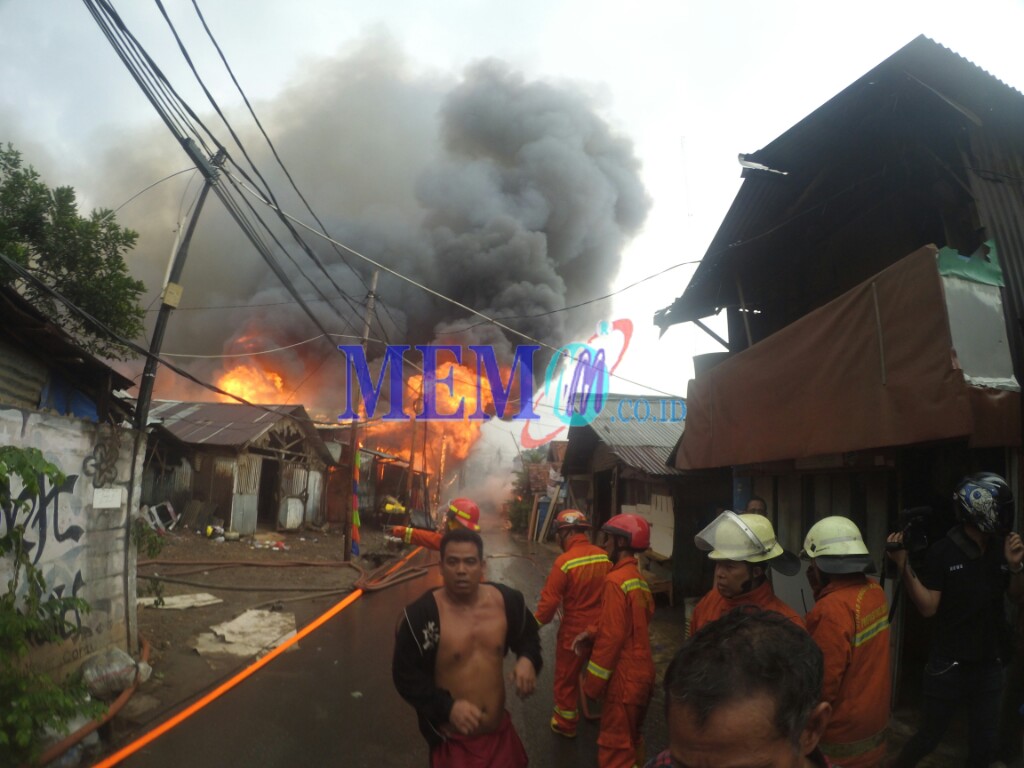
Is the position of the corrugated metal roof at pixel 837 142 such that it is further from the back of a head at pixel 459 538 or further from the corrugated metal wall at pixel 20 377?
the corrugated metal wall at pixel 20 377

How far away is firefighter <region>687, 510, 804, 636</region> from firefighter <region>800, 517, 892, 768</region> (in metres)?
0.27

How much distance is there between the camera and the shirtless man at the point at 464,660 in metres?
2.58

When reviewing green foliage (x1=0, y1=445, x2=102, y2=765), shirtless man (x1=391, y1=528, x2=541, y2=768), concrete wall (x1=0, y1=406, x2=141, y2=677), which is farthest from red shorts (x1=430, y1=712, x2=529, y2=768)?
concrete wall (x1=0, y1=406, x2=141, y2=677)

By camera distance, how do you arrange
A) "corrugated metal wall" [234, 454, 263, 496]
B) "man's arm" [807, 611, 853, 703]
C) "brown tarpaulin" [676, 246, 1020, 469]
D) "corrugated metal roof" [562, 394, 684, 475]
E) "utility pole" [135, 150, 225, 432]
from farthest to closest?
1. "corrugated metal wall" [234, 454, 263, 496]
2. "corrugated metal roof" [562, 394, 684, 475]
3. "utility pole" [135, 150, 225, 432]
4. "brown tarpaulin" [676, 246, 1020, 469]
5. "man's arm" [807, 611, 853, 703]

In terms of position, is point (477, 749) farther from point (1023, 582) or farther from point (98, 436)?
point (98, 436)

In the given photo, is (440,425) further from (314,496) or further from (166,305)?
(166,305)

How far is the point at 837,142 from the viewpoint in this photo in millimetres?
5547

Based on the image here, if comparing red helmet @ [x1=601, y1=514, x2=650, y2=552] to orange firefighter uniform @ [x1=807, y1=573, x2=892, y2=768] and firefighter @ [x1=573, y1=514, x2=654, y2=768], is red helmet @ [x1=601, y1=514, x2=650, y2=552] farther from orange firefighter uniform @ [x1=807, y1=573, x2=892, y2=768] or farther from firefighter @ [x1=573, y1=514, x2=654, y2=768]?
orange firefighter uniform @ [x1=807, y1=573, x2=892, y2=768]

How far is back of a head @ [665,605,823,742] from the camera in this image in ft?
3.56

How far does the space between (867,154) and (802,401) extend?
8.47 ft

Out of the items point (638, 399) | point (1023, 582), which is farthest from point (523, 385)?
point (1023, 582)

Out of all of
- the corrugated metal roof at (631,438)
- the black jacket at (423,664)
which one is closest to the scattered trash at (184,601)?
the black jacket at (423,664)

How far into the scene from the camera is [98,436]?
548 centimetres

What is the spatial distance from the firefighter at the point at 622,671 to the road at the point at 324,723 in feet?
3.31
